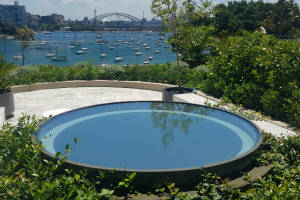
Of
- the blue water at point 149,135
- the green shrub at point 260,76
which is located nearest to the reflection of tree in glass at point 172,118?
the blue water at point 149,135

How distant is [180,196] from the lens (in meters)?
4.59

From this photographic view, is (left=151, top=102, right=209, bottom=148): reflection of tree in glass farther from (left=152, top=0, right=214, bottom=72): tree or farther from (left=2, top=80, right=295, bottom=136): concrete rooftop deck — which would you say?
(left=152, top=0, right=214, bottom=72): tree

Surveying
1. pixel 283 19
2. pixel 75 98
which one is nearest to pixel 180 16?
pixel 75 98

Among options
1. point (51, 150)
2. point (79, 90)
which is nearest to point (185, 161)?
point (51, 150)

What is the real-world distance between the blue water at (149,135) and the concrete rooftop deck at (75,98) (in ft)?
7.08

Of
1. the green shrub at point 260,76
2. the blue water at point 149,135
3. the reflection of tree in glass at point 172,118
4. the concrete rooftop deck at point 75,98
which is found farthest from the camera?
the concrete rooftop deck at point 75,98

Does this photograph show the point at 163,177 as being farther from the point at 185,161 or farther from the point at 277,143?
the point at 277,143

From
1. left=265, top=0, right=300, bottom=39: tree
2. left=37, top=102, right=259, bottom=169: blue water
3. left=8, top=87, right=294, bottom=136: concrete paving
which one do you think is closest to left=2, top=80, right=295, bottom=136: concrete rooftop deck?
left=8, top=87, right=294, bottom=136: concrete paving

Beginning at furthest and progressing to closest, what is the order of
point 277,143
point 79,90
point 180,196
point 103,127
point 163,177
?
point 79,90 < point 103,127 < point 277,143 < point 163,177 < point 180,196

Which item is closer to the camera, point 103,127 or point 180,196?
point 180,196

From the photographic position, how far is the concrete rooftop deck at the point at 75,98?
11.8m

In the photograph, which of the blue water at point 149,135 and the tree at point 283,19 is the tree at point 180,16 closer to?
the blue water at point 149,135

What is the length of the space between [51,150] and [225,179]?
386cm

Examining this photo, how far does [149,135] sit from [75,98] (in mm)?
7025
